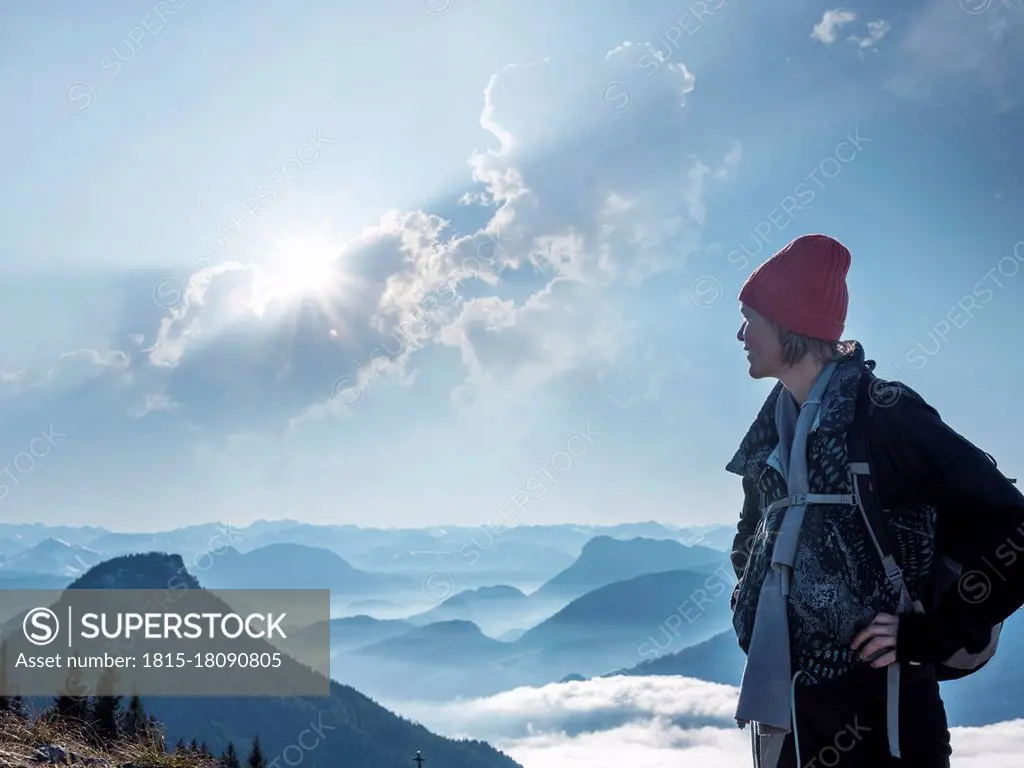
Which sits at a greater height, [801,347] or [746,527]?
[801,347]

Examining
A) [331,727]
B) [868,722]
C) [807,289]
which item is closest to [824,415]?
[807,289]

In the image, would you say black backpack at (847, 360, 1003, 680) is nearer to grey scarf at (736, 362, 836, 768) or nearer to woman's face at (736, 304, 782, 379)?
grey scarf at (736, 362, 836, 768)

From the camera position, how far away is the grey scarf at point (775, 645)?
2668 millimetres

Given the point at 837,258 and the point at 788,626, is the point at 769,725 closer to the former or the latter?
the point at 788,626

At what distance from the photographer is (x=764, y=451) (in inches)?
122

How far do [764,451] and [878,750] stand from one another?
102 cm

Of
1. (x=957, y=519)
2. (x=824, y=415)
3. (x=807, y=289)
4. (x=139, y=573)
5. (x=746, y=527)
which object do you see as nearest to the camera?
(x=957, y=519)

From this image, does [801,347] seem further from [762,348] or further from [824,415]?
[824,415]

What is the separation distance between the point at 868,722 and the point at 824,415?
94cm

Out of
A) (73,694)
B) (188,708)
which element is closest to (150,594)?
(188,708)

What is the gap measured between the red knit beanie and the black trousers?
1111 mm

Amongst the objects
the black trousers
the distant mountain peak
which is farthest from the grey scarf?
the distant mountain peak

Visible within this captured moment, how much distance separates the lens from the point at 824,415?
2797mm

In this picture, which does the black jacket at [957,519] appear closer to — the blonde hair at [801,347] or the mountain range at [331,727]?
the blonde hair at [801,347]
